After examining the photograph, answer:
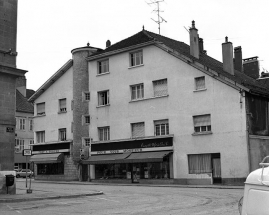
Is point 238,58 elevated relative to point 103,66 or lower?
elevated

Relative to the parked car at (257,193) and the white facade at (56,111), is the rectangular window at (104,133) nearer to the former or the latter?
the white facade at (56,111)

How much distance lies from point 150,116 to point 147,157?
3.35 m

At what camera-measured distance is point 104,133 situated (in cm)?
3516

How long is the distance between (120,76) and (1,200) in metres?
19.9

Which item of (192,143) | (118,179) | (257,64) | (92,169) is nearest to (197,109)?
(192,143)

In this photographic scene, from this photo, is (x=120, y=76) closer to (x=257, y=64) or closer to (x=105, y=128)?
(x=105, y=128)

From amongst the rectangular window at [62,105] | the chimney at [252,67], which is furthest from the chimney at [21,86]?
the chimney at [252,67]

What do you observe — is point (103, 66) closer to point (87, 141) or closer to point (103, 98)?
point (103, 98)

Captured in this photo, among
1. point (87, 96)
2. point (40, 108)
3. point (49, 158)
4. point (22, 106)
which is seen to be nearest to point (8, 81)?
point (87, 96)

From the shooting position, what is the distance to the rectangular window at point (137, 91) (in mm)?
32869

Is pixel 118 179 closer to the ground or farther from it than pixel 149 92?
closer to the ground

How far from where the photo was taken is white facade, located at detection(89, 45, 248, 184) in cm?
2738

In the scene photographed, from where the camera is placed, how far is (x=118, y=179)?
33.2 metres

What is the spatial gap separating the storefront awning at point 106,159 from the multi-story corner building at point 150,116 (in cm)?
10
